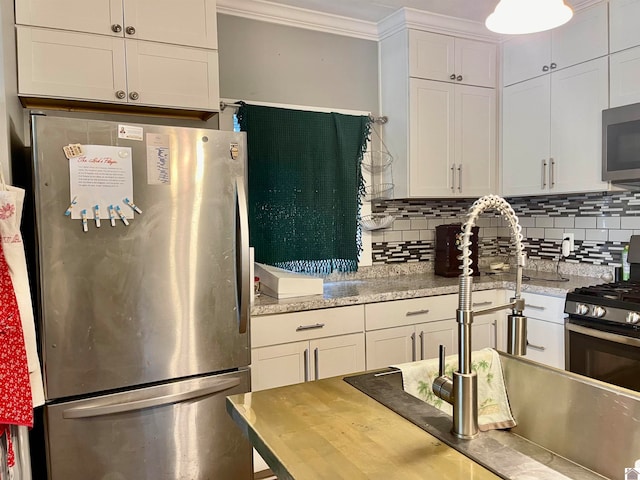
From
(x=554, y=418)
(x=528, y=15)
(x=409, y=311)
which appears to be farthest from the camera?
(x=409, y=311)

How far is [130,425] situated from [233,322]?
56 centimetres

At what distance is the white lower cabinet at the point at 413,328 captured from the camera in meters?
2.70

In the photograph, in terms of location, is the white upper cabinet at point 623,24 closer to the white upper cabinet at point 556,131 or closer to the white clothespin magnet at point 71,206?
the white upper cabinet at point 556,131

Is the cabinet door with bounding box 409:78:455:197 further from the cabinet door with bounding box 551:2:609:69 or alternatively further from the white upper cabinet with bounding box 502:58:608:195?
the cabinet door with bounding box 551:2:609:69

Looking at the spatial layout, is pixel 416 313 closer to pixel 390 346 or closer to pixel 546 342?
pixel 390 346

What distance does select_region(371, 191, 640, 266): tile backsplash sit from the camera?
3.06m

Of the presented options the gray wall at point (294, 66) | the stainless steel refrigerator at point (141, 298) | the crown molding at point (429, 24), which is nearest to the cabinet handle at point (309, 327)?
the stainless steel refrigerator at point (141, 298)

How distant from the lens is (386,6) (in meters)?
2.98

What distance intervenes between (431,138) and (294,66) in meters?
0.99

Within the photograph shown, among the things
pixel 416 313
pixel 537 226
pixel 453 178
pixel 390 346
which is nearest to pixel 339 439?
pixel 390 346

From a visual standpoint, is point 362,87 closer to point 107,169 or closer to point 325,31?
point 325,31

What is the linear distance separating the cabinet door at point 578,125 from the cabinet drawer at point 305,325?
1551 mm

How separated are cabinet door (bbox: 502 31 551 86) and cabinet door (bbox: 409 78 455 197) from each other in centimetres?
47

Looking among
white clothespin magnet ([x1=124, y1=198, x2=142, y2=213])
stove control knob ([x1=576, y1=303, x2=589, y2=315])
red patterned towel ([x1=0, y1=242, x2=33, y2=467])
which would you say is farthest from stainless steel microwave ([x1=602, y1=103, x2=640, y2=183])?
red patterned towel ([x1=0, y1=242, x2=33, y2=467])
